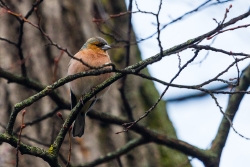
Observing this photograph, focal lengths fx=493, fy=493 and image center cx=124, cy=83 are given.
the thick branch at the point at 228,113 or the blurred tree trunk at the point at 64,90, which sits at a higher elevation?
the blurred tree trunk at the point at 64,90

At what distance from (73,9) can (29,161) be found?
6.95 feet

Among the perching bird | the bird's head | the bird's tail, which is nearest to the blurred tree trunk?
the bird's head

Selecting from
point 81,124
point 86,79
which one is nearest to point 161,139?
point 81,124

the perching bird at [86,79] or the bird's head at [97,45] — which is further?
the bird's head at [97,45]

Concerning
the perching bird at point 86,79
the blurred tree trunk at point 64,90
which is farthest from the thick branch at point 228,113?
the perching bird at point 86,79

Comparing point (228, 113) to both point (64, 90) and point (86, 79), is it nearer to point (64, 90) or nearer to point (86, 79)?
point (86, 79)

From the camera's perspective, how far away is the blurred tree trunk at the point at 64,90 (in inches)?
223

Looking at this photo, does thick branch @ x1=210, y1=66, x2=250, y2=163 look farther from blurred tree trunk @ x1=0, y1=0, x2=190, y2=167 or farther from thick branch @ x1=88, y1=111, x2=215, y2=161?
blurred tree trunk @ x1=0, y1=0, x2=190, y2=167

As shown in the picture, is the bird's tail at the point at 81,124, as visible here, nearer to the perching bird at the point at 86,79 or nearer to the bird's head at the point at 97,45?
the perching bird at the point at 86,79

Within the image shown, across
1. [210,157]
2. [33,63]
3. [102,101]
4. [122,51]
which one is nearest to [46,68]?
[33,63]

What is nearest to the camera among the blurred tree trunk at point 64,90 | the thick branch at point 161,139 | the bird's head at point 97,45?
the thick branch at point 161,139

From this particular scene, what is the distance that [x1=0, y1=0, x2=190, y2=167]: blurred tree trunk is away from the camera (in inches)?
223

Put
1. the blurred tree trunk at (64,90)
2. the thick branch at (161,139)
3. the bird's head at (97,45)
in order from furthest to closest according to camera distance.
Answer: the blurred tree trunk at (64,90) < the bird's head at (97,45) < the thick branch at (161,139)

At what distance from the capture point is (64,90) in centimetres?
589
